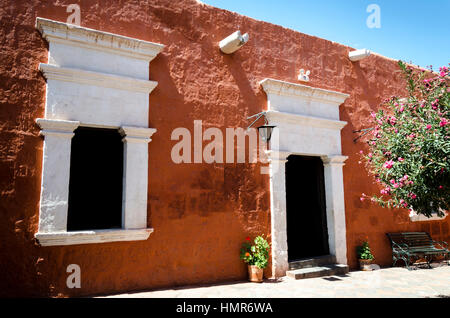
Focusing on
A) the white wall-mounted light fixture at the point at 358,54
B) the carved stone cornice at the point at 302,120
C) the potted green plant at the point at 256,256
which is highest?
the white wall-mounted light fixture at the point at 358,54

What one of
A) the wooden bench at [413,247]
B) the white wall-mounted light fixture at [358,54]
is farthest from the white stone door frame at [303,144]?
the wooden bench at [413,247]

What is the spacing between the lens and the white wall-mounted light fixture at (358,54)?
276 inches

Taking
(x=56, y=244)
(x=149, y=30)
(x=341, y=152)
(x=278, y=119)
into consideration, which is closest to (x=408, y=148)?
(x=278, y=119)

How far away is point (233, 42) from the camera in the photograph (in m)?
5.39

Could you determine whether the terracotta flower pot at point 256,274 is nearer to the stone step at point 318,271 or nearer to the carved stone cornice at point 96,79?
the stone step at point 318,271

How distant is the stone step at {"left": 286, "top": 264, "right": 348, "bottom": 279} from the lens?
18.1 feet

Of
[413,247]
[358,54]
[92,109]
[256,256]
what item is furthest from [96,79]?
[413,247]

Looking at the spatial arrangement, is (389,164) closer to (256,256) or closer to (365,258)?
(256,256)

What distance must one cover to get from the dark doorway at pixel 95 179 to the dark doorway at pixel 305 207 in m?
3.60

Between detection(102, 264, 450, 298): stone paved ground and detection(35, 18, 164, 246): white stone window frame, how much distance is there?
113cm

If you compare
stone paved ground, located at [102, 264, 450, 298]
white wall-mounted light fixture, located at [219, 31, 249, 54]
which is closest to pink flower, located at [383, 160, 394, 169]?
stone paved ground, located at [102, 264, 450, 298]

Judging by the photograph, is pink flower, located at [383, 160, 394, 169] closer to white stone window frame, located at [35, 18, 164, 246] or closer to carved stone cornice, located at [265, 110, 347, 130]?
carved stone cornice, located at [265, 110, 347, 130]

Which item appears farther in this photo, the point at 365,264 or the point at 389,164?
the point at 365,264

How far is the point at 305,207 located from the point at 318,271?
1622mm
